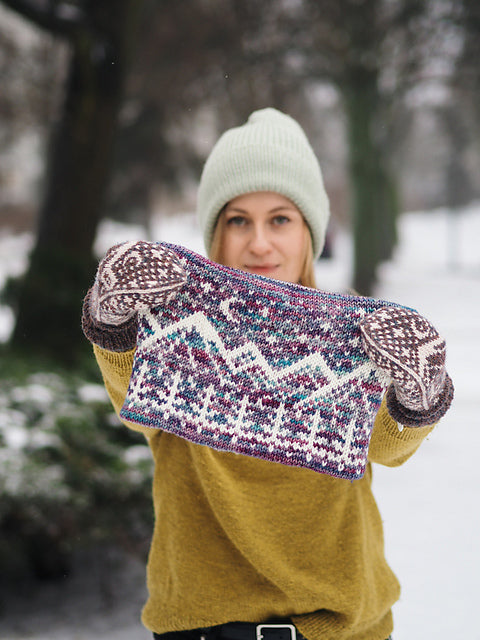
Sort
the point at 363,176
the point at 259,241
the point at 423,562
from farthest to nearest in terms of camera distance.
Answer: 1. the point at 363,176
2. the point at 423,562
3. the point at 259,241

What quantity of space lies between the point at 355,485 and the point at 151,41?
20.1 feet

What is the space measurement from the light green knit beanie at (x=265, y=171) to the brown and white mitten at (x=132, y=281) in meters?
0.37

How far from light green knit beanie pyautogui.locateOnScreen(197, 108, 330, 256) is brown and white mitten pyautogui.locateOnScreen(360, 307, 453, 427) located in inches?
17.9

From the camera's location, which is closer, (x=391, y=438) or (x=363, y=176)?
(x=391, y=438)

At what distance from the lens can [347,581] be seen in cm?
117

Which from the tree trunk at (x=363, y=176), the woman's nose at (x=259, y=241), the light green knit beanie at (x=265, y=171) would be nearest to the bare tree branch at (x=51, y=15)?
the light green knit beanie at (x=265, y=171)

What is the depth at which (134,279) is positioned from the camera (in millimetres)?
996

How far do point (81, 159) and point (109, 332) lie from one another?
3.08 metres

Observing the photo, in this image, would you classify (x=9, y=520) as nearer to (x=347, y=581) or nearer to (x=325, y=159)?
(x=347, y=581)

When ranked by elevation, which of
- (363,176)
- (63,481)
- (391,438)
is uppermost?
(363,176)

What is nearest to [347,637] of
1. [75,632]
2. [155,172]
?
[75,632]

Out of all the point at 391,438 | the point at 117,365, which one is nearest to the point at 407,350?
the point at 391,438

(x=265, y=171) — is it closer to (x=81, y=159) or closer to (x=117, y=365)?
(x=117, y=365)

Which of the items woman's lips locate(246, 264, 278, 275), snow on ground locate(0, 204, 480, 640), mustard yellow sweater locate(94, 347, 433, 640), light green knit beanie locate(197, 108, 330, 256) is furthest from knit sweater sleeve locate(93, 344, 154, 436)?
snow on ground locate(0, 204, 480, 640)
